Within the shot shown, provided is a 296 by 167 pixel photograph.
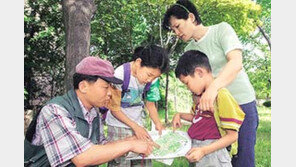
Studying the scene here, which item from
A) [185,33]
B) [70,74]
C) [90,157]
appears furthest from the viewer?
[70,74]

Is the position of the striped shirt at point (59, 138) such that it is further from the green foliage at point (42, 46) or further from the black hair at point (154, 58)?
the green foliage at point (42, 46)

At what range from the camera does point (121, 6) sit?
8961 millimetres

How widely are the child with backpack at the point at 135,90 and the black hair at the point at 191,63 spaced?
43 centimetres

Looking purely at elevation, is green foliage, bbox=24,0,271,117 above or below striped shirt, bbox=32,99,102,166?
above

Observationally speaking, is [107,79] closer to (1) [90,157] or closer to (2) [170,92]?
(1) [90,157]

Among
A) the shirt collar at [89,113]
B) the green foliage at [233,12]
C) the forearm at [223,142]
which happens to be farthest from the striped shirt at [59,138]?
the green foliage at [233,12]

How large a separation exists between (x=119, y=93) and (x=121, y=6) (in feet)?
22.3

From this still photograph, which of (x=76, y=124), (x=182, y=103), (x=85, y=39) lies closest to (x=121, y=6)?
(x=85, y=39)

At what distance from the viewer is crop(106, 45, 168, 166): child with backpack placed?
97.0 inches

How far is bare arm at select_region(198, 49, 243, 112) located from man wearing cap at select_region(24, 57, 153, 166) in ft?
1.28

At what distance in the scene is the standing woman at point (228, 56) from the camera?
Result: 6.88 ft

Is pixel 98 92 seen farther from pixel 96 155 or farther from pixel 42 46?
pixel 42 46

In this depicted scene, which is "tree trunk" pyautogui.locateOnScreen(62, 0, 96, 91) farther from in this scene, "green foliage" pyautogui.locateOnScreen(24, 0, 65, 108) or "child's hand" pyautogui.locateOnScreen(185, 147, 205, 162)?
"green foliage" pyautogui.locateOnScreen(24, 0, 65, 108)

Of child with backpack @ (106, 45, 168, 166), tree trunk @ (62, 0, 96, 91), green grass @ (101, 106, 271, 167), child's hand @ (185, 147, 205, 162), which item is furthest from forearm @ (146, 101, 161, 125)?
green grass @ (101, 106, 271, 167)
